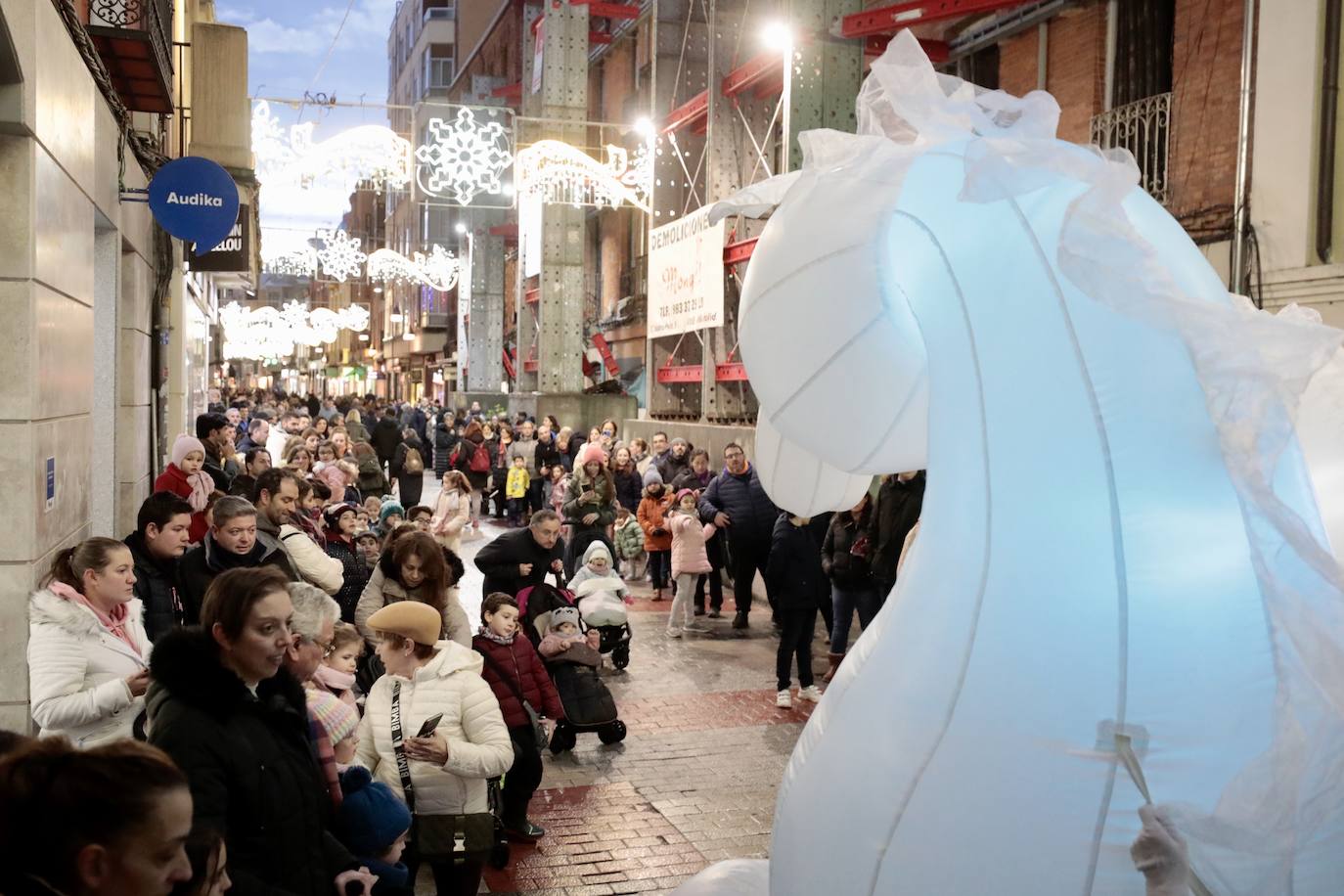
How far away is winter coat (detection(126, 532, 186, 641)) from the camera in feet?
17.1

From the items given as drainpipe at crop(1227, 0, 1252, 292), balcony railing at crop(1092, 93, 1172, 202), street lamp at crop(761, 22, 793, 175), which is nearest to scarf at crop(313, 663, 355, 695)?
drainpipe at crop(1227, 0, 1252, 292)

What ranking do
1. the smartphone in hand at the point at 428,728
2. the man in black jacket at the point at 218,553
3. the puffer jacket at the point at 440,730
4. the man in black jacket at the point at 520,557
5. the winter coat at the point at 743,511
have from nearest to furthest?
the smartphone in hand at the point at 428,728, the puffer jacket at the point at 440,730, the man in black jacket at the point at 218,553, the man in black jacket at the point at 520,557, the winter coat at the point at 743,511

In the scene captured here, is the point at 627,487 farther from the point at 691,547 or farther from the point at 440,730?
the point at 440,730

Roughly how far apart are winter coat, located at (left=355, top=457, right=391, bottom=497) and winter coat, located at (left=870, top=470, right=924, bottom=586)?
717 cm

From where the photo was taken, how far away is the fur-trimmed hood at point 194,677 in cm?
282

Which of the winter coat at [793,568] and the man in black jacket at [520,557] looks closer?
the man in black jacket at [520,557]

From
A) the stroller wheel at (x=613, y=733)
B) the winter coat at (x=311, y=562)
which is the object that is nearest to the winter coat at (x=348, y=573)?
the winter coat at (x=311, y=562)

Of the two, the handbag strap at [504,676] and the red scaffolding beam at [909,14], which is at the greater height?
the red scaffolding beam at [909,14]

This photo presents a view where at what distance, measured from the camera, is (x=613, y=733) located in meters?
7.65

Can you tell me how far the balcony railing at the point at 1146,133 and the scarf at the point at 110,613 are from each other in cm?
1061

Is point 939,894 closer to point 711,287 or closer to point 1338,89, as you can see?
point 1338,89

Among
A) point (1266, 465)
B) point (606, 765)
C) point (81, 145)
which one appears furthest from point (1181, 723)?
point (81, 145)

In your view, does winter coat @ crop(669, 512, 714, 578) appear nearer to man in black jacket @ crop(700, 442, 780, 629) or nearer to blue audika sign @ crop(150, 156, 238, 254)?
man in black jacket @ crop(700, 442, 780, 629)

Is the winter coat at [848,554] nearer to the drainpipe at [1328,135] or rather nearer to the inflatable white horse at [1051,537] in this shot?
the drainpipe at [1328,135]
